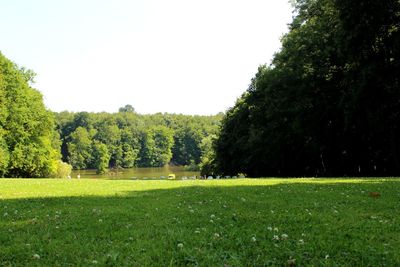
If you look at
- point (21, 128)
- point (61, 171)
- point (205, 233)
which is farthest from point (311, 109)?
point (61, 171)

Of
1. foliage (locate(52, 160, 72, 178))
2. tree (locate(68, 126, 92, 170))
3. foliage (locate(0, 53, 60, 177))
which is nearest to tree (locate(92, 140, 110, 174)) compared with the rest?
tree (locate(68, 126, 92, 170))

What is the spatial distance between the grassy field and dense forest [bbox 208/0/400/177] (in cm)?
2399

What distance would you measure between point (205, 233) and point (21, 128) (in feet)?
196

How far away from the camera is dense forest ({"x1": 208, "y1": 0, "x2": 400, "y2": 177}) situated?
33.1 m

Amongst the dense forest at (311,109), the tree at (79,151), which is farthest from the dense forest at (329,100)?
the tree at (79,151)

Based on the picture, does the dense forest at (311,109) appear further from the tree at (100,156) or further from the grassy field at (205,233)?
the tree at (100,156)

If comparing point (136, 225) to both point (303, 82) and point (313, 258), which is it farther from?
point (303, 82)

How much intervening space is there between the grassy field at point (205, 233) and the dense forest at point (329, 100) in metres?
24.0

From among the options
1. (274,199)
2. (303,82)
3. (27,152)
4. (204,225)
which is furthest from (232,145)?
(204,225)

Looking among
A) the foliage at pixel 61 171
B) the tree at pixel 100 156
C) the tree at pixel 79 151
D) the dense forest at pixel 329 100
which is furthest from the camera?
the tree at pixel 79 151

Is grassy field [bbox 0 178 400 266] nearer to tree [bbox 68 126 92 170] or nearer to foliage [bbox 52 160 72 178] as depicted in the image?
foliage [bbox 52 160 72 178]

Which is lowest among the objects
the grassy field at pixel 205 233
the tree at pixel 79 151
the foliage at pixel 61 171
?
the foliage at pixel 61 171

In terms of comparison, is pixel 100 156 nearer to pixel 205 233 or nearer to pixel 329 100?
pixel 329 100

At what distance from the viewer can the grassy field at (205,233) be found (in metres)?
6.09
